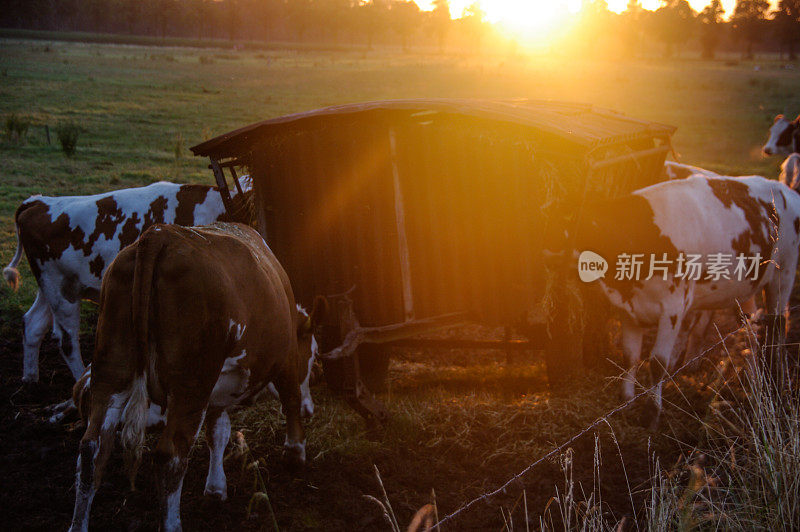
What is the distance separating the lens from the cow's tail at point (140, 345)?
124 inches

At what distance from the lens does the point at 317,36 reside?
308ft

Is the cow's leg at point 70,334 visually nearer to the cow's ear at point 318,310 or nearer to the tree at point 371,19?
the cow's ear at point 318,310

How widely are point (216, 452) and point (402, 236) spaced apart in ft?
8.21

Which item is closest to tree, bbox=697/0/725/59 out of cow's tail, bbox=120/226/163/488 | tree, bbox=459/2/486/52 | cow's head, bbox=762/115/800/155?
tree, bbox=459/2/486/52

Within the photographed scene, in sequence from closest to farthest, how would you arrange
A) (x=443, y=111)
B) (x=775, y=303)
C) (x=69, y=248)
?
(x=443, y=111), (x=69, y=248), (x=775, y=303)

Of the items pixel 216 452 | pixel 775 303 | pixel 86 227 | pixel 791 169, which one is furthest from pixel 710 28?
pixel 216 452

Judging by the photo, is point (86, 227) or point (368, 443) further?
point (86, 227)

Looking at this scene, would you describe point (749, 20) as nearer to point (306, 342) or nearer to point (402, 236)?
point (402, 236)

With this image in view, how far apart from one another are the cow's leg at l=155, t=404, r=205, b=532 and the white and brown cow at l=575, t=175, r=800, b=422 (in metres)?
3.66

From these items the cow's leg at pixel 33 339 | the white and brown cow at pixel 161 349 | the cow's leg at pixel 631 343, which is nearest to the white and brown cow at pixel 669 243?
the cow's leg at pixel 631 343

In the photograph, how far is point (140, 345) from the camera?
3189 mm

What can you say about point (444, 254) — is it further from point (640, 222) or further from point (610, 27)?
point (610, 27)

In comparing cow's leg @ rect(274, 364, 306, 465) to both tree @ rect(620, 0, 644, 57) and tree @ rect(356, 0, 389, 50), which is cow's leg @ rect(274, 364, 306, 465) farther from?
tree @ rect(620, 0, 644, 57)

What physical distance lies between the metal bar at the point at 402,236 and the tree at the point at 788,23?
86.1 metres
